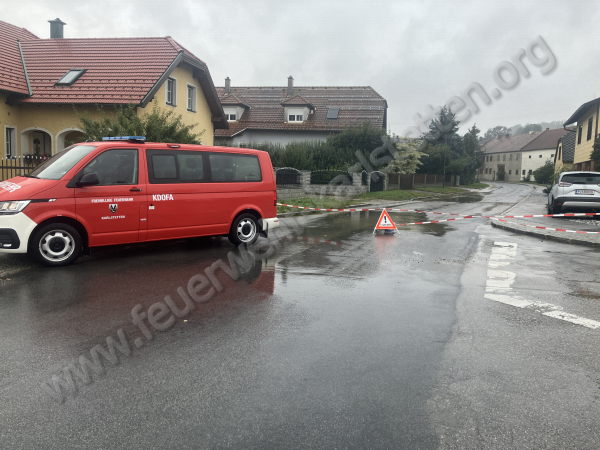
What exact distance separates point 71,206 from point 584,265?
29.1ft

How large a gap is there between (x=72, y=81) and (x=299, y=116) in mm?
22664

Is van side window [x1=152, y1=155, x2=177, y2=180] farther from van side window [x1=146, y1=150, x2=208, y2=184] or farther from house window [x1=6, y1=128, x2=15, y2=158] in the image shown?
house window [x1=6, y1=128, x2=15, y2=158]

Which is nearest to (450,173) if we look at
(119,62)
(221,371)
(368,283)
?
(119,62)

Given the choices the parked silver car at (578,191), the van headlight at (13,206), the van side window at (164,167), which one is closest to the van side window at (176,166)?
the van side window at (164,167)

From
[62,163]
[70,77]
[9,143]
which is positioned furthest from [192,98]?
[62,163]

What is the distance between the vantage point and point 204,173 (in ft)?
30.0

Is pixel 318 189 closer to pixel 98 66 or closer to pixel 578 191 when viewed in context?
pixel 98 66

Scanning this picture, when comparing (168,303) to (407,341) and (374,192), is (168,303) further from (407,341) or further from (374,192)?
(374,192)

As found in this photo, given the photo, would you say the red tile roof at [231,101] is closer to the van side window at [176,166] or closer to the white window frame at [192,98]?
the white window frame at [192,98]

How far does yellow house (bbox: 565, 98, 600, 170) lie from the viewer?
29.1 m

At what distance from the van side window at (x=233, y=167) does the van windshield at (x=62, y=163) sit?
2.19m

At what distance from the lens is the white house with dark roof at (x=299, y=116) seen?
39.2 meters

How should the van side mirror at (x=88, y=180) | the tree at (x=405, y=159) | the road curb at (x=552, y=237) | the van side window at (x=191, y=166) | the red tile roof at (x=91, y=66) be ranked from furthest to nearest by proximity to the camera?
the tree at (x=405, y=159), the red tile roof at (x=91, y=66), the road curb at (x=552, y=237), the van side window at (x=191, y=166), the van side mirror at (x=88, y=180)

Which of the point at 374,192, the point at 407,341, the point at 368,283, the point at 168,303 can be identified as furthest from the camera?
the point at 374,192
